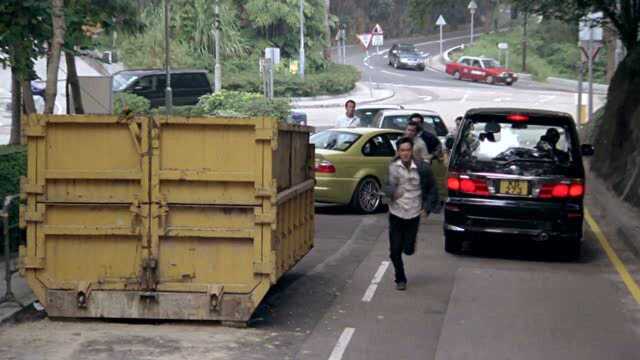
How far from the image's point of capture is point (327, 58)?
6988 cm

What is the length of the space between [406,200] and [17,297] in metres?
4.19

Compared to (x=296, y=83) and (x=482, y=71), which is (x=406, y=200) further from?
(x=482, y=71)

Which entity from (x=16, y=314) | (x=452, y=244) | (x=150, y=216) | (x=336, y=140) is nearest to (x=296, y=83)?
(x=336, y=140)

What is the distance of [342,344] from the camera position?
30.8ft

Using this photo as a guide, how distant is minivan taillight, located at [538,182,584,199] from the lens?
13602 mm

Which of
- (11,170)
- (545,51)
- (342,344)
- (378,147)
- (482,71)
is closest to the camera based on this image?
(342,344)

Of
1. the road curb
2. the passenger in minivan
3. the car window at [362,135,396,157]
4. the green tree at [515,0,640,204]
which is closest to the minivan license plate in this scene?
the passenger in minivan

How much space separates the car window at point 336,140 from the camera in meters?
19.0

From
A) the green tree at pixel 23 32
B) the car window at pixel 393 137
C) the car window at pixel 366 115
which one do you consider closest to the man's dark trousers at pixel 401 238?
the green tree at pixel 23 32

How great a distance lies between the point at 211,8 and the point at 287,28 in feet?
47.9

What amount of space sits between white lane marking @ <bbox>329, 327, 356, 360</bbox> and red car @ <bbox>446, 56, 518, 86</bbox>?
5949cm

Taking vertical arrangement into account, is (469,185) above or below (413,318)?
above

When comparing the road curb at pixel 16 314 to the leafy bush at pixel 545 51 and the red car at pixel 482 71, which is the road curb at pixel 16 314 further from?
the leafy bush at pixel 545 51

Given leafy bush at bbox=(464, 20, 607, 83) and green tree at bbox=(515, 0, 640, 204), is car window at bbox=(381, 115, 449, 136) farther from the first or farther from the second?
leafy bush at bbox=(464, 20, 607, 83)
